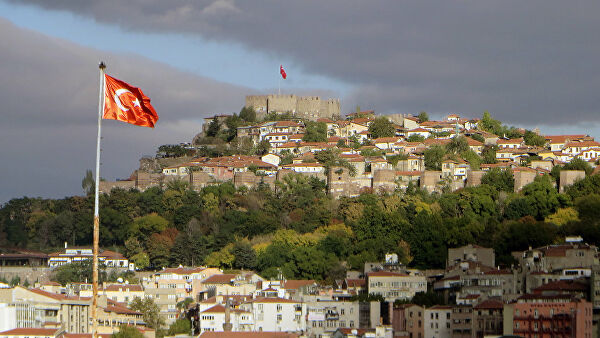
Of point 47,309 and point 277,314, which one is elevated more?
point 47,309

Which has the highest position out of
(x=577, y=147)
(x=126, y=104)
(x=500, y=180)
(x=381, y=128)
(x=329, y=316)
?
(x=381, y=128)

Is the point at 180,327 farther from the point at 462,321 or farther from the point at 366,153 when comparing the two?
the point at 366,153

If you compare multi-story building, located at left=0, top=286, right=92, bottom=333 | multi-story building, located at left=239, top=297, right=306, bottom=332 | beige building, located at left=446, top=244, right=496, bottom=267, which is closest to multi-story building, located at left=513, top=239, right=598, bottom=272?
beige building, located at left=446, top=244, right=496, bottom=267

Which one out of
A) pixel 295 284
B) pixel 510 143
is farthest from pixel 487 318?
pixel 510 143

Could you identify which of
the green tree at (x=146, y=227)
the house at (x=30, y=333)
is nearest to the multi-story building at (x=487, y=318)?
the house at (x=30, y=333)

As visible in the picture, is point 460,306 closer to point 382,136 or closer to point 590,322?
point 590,322

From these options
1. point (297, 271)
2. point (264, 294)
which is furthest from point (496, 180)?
point (264, 294)

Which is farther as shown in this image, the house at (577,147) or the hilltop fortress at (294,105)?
the hilltop fortress at (294,105)

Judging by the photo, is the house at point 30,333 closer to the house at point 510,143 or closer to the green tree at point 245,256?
the green tree at point 245,256
